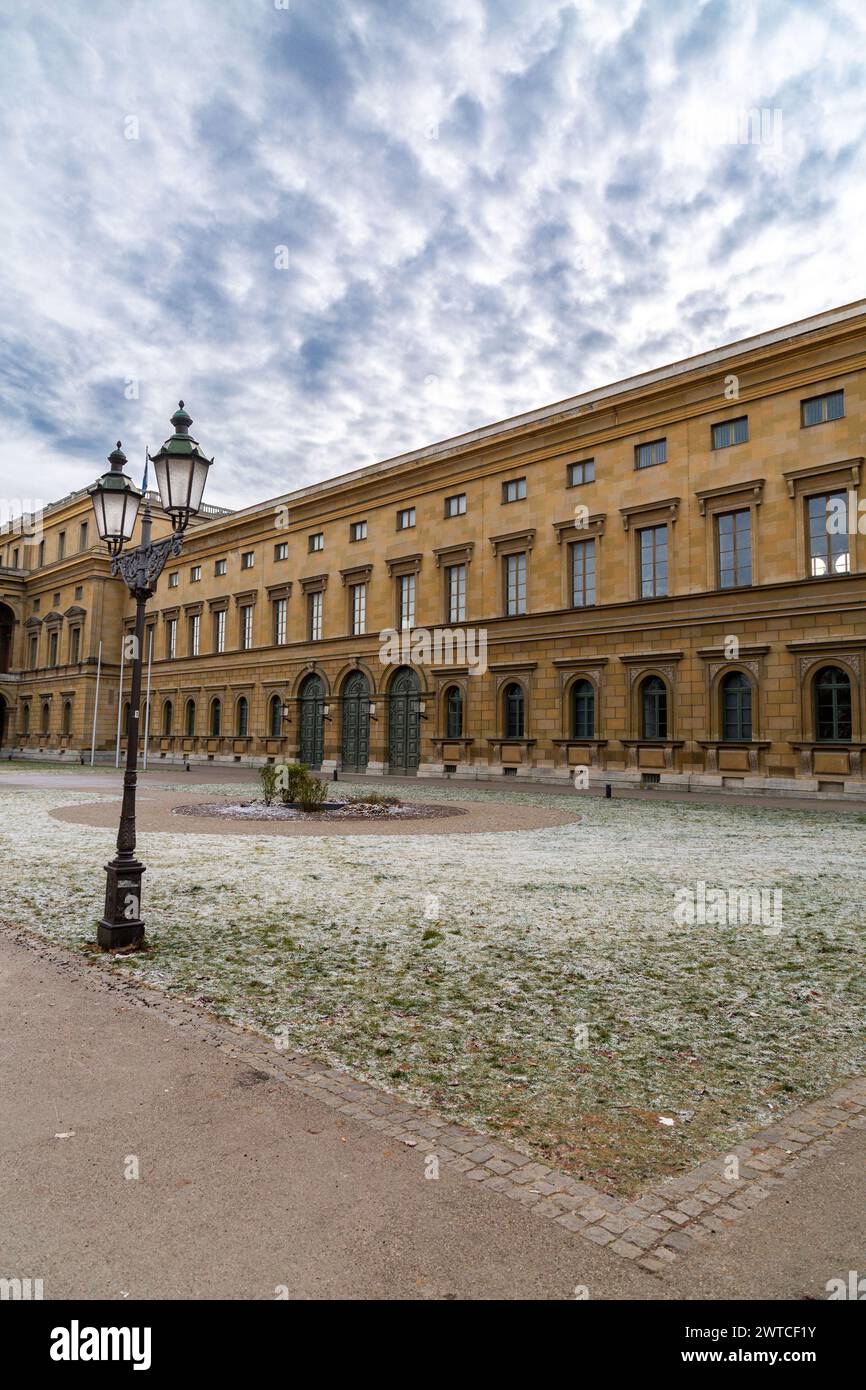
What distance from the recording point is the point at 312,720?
46031 millimetres

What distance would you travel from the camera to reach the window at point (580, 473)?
33812 millimetres

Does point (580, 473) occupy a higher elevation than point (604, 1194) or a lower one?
higher

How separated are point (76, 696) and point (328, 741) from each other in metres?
31.1

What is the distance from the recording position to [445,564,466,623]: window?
38.3m

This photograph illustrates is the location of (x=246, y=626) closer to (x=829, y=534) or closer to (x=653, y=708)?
(x=653, y=708)

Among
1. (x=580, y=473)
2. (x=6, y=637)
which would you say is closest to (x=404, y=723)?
(x=580, y=473)

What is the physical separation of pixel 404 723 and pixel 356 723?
377 cm

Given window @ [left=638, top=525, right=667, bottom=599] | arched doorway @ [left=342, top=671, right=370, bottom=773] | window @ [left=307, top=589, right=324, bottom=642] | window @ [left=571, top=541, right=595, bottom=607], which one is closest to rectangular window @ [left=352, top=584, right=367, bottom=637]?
arched doorway @ [left=342, top=671, right=370, bottom=773]

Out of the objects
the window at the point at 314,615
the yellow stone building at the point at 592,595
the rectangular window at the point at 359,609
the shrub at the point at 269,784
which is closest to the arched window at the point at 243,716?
the yellow stone building at the point at 592,595

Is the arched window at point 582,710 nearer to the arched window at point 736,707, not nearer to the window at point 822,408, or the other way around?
the arched window at point 736,707

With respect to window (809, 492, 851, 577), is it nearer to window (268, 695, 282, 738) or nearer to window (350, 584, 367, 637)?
window (350, 584, 367, 637)
